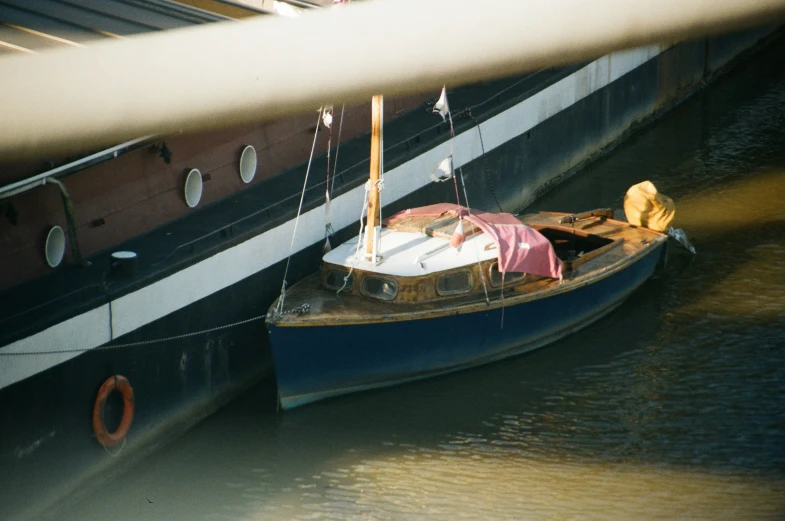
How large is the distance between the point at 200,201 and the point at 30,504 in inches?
221

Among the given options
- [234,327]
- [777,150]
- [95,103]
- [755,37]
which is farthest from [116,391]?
[755,37]

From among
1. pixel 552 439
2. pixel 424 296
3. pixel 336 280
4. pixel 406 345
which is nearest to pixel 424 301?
pixel 424 296

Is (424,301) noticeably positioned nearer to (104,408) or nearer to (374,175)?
(374,175)

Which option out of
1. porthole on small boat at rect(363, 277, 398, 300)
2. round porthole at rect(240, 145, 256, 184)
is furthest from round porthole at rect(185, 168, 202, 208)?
porthole on small boat at rect(363, 277, 398, 300)

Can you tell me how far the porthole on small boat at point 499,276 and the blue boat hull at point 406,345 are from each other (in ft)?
1.29

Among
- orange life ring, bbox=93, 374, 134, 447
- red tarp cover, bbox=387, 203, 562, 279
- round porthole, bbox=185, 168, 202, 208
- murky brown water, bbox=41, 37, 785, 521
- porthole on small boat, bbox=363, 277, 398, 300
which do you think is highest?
round porthole, bbox=185, 168, 202, 208

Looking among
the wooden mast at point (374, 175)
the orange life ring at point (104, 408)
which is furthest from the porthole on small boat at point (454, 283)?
the orange life ring at point (104, 408)

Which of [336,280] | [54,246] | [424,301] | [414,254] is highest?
[54,246]

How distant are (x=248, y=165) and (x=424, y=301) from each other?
405 centimetres

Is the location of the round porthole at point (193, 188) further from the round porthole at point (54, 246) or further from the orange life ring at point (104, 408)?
the orange life ring at point (104, 408)

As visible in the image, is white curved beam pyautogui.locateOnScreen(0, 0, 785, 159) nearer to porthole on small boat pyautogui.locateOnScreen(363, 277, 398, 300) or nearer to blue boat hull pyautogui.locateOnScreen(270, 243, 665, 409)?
blue boat hull pyautogui.locateOnScreen(270, 243, 665, 409)

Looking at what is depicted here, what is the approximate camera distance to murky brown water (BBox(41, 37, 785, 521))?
1260 cm

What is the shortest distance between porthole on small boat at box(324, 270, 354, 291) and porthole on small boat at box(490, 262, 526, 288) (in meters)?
2.14

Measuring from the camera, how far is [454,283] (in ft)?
49.6
